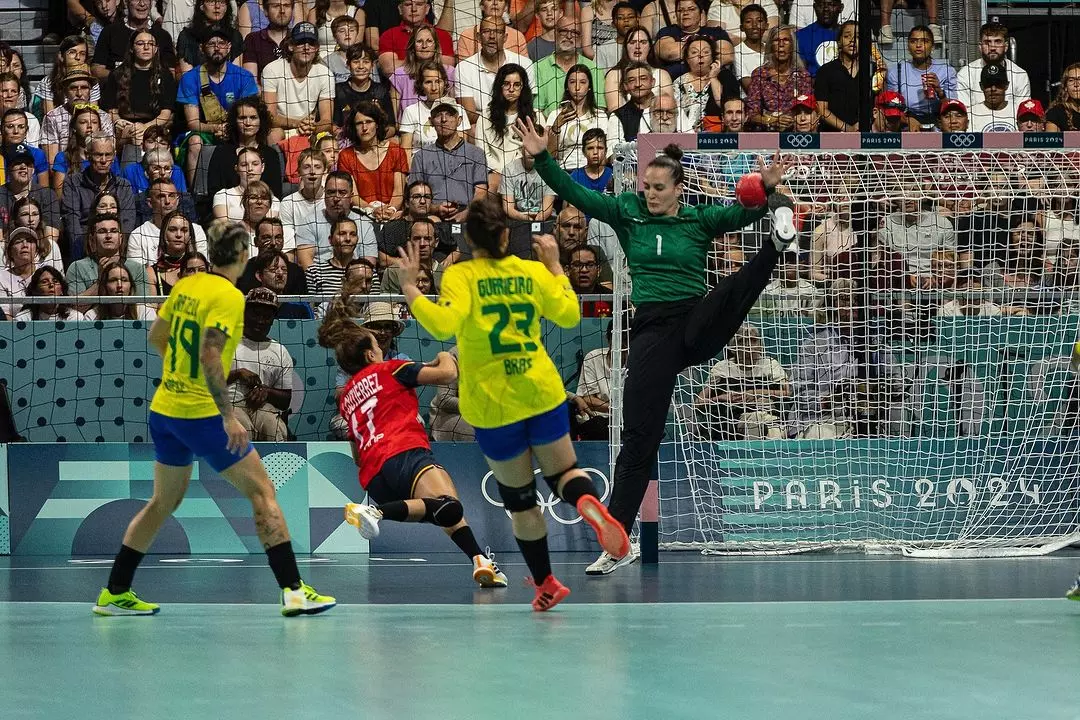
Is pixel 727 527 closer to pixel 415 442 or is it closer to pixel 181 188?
pixel 415 442

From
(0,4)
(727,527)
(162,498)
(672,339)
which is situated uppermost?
(0,4)

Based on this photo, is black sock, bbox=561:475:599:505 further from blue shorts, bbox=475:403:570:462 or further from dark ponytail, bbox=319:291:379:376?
dark ponytail, bbox=319:291:379:376

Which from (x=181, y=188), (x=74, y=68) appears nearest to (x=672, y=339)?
(x=181, y=188)

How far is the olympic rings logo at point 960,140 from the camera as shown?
8523mm

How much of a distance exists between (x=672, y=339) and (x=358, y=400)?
1904 millimetres

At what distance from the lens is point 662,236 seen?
8.12 meters

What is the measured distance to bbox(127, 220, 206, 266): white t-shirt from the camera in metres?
11.3

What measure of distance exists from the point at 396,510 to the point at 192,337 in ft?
5.90

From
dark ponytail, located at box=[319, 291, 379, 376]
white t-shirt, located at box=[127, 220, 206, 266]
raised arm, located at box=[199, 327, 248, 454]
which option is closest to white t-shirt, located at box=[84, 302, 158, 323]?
white t-shirt, located at box=[127, 220, 206, 266]

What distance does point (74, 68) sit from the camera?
12688 millimetres

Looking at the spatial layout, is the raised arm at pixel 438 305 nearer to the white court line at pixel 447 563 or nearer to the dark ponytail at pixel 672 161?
the dark ponytail at pixel 672 161

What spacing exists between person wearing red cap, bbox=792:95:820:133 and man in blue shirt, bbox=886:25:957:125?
4.54 feet

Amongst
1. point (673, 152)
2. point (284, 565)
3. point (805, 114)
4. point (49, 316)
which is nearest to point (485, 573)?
point (284, 565)

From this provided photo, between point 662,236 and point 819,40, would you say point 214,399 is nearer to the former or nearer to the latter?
point 662,236
